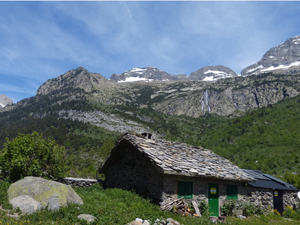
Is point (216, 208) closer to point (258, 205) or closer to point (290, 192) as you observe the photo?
point (258, 205)

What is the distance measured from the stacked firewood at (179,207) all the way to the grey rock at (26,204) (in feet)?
23.4

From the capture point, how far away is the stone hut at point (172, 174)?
14.7m

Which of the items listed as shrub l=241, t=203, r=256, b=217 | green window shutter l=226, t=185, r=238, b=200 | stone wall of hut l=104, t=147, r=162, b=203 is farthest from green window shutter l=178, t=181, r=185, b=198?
shrub l=241, t=203, r=256, b=217

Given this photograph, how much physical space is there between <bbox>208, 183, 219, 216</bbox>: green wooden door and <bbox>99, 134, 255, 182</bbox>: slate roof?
1130mm

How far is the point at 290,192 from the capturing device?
2120 centimetres

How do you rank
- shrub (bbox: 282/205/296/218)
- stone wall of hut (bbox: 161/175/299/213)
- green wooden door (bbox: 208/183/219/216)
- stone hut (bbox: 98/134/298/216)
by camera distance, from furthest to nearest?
shrub (bbox: 282/205/296/218)
green wooden door (bbox: 208/183/219/216)
stone hut (bbox: 98/134/298/216)
stone wall of hut (bbox: 161/175/299/213)

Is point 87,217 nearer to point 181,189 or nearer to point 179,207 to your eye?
point 179,207

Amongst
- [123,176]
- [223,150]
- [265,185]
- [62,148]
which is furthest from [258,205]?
[223,150]

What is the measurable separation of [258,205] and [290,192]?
4.71 m

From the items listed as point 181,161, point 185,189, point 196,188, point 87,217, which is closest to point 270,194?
point 196,188

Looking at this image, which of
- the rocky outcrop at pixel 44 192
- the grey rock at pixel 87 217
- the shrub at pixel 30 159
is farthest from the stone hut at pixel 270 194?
the shrub at pixel 30 159

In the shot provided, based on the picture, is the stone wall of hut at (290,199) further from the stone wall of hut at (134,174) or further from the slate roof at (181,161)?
the stone wall of hut at (134,174)

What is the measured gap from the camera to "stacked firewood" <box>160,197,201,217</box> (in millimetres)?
13726

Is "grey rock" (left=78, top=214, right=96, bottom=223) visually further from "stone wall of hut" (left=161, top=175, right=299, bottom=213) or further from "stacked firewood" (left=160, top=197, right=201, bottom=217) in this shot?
"stone wall of hut" (left=161, top=175, right=299, bottom=213)
